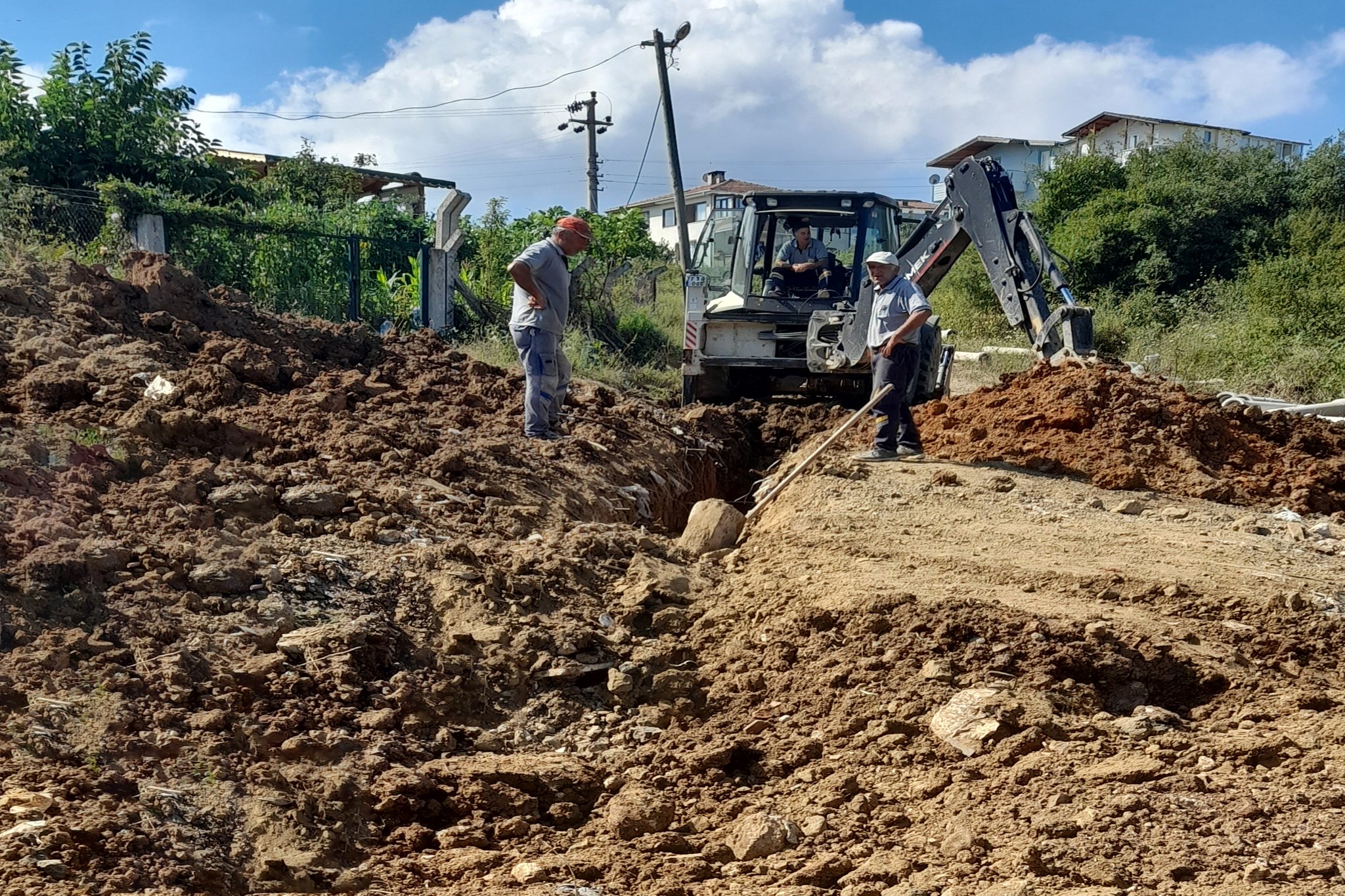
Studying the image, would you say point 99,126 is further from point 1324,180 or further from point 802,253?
point 1324,180

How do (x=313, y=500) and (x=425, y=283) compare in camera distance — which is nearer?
(x=313, y=500)

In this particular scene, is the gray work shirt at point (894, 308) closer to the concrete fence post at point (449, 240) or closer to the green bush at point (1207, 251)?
the concrete fence post at point (449, 240)

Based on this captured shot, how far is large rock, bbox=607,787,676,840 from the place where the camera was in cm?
372

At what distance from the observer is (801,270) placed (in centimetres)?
1134

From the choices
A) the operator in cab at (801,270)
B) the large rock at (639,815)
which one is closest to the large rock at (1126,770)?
the large rock at (639,815)

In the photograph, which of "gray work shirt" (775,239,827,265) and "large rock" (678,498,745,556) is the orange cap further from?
"gray work shirt" (775,239,827,265)

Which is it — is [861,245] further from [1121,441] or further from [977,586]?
[977,586]

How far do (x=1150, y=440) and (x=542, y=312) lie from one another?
15.2ft

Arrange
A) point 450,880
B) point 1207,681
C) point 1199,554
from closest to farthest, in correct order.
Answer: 1. point 450,880
2. point 1207,681
3. point 1199,554

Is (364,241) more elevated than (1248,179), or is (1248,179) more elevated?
(1248,179)

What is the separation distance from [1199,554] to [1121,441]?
7.10ft

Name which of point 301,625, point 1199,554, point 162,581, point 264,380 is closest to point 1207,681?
point 1199,554

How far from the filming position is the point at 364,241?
46.6ft

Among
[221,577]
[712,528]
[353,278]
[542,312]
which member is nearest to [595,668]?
[221,577]
